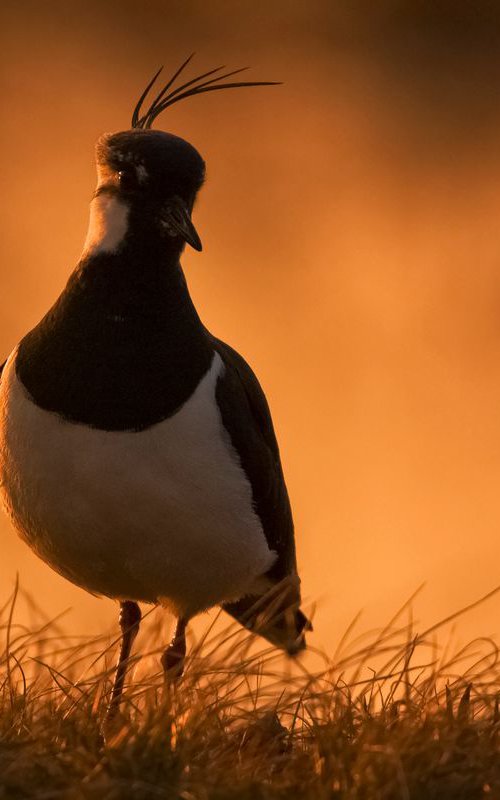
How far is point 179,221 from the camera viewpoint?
15.2ft

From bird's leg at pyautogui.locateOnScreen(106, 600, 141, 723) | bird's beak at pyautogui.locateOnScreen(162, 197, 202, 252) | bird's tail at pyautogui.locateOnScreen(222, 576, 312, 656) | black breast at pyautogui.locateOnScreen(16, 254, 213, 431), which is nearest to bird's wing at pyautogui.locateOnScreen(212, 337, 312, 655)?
bird's tail at pyautogui.locateOnScreen(222, 576, 312, 656)

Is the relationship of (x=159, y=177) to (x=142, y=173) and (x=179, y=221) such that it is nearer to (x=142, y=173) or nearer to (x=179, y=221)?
(x=142, y=173)

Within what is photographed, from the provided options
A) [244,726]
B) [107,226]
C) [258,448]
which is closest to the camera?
[244,726]

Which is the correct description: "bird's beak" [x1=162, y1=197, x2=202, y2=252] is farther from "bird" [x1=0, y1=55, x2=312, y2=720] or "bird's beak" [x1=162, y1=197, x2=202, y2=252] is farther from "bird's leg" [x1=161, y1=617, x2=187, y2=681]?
"bird's leg" [x1=161, y1=617, x2=187, y2=681]

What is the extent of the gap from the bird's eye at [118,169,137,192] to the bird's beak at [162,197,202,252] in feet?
0.53

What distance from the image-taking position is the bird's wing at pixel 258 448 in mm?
4914

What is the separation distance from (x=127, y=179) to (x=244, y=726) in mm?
2045

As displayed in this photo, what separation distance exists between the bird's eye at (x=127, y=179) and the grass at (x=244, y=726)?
63.4 inches

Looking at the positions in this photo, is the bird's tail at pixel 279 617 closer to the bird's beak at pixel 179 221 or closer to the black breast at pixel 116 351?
the black breast at pixel 116 351

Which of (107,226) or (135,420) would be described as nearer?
(135,420)

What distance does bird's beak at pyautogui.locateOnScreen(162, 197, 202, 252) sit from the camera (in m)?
4.56

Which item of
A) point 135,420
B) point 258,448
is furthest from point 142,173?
point 258,448

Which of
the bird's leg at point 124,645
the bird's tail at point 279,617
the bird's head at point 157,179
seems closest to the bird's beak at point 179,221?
the bird's head at point 157,179

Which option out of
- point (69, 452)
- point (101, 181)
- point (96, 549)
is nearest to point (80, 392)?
point (69, 452)
